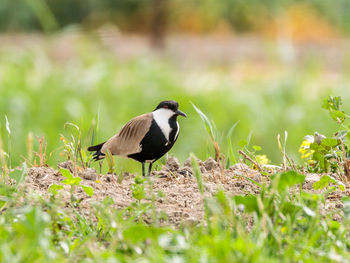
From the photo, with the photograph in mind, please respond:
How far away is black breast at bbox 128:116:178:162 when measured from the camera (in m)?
2.57

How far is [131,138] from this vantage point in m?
2.63

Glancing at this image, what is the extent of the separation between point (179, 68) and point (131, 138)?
7.06 m

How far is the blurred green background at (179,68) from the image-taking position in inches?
235

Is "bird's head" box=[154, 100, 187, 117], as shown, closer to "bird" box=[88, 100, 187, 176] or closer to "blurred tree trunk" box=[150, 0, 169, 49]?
"bird" box=[88, 100, 187, 176]

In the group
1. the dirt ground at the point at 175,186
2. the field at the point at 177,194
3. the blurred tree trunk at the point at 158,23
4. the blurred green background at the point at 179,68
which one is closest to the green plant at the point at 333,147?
the field at the point at 177,194

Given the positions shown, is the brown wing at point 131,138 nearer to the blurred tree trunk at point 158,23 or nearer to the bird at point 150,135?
the bird at point 150,135

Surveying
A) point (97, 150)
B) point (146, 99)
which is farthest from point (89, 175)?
point (146, 99)

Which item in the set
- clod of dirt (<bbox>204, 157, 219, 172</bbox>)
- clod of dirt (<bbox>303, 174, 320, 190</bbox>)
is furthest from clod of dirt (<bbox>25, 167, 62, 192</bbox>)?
clod of dirt (<bbox>303, 174, 320, 190</bbox>)

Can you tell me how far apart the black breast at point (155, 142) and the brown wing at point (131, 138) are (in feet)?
0.07

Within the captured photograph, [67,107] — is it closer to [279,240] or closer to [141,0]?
[279,240]

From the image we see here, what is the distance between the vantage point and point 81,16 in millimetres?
11453

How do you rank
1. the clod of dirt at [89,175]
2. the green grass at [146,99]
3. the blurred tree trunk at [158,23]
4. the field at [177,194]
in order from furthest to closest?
1. the blurred tree trunk at [158,23]
2. the green grass at [146,99]
3. the clod of dirt at [89,175]
4. the field at [177,194]

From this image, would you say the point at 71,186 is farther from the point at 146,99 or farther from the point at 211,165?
the point at 146,99

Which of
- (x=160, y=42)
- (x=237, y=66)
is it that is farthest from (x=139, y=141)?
(x=160, y=42)
